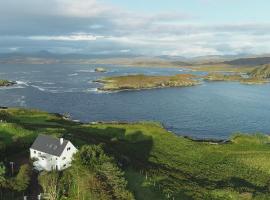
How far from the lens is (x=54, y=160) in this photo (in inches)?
2489

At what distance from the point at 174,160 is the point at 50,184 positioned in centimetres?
3670

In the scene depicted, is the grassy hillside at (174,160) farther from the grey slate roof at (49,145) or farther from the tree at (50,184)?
the tree at (50,184)

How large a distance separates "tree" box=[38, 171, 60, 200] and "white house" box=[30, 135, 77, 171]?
3462 millimetres

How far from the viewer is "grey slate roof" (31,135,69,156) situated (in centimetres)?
6372

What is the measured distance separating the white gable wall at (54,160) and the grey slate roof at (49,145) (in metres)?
0.50

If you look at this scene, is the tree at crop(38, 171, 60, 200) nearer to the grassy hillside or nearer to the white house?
the white house

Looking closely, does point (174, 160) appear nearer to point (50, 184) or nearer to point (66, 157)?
point (66, 157)

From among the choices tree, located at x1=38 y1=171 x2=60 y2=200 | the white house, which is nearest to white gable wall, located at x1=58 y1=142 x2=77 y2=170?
the white house

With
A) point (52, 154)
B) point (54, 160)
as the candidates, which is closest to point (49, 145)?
point (52, 154)

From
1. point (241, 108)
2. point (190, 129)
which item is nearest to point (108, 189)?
point (190, 129)

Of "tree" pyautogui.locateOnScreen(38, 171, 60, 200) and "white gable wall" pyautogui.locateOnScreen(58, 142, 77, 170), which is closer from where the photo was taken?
"tree" pyautogui.locateOnScreen(38, 171, 60, 200)

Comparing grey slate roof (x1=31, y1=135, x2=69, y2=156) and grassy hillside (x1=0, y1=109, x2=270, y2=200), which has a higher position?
grey slate roof (x1=31, y1=135, x2=69, y2=156)

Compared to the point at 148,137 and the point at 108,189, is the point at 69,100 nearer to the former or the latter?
the point at 148,137

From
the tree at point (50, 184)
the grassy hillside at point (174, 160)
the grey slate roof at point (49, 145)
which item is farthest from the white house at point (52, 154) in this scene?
the grassy hillside at point (174, 160)
